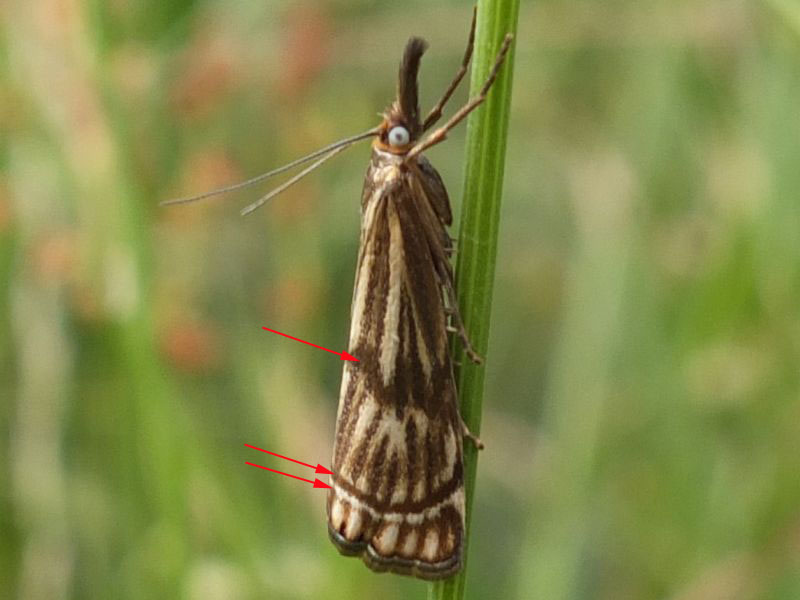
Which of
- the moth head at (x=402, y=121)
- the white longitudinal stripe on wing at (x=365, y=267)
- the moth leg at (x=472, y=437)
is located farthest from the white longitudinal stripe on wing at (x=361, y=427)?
the moth head at (x=402, y=121)

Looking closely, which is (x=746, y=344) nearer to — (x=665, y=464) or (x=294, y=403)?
(x=665, y=464)

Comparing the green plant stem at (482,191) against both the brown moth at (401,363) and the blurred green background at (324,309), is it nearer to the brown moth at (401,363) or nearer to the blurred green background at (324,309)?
the brown moth at (401,363)

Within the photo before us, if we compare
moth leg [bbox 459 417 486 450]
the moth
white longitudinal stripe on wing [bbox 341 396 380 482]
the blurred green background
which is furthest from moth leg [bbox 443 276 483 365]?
the blurred green background

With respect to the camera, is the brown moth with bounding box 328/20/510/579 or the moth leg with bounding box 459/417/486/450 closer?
the moth leg with bounding box 459/417/486/450

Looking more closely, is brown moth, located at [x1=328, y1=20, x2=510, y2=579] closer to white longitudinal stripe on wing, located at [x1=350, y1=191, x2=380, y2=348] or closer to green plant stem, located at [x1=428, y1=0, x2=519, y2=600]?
white longitudinal stripe on wing, located at [x1=350, y1=191, x2=380, y2=348]

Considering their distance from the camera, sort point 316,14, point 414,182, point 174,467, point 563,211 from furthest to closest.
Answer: point 563,211 → point 316,14 → point 174,467 → point 414,182

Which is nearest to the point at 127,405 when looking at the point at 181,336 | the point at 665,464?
the point at 181,336

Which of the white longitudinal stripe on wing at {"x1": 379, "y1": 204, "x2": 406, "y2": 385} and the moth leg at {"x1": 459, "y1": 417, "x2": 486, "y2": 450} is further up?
the white longitudinal stripe on wing at {"x1": 379, "y1": 204, "x2": 406, "y2": 385}
